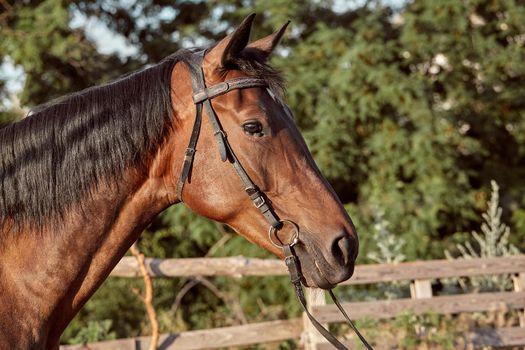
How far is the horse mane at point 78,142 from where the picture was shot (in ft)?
8.03

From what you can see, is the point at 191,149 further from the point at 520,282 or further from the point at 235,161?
the point at 520,282

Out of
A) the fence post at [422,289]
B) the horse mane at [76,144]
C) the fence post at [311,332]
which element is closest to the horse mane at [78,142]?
the horse mane at [76,144]

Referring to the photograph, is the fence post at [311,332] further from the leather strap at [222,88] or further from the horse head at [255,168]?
the leather strap at [222,88]

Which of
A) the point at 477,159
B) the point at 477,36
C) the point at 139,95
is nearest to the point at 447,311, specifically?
the point at 477,159

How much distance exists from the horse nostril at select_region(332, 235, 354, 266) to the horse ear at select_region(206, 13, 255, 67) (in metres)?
0.81

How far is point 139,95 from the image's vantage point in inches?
101

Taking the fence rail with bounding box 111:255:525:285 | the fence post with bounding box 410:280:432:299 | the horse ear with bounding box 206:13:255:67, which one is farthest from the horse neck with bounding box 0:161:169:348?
the fence post with bounding box 410:280:432:299

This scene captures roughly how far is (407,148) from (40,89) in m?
4.89

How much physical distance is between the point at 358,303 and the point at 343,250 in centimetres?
430

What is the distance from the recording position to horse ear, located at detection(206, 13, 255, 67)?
2.46 metres

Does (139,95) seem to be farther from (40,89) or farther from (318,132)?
(40,89)

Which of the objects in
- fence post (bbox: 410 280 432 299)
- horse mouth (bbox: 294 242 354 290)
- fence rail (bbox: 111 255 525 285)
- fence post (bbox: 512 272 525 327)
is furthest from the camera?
fence post (bbox: 512 272 525 327)

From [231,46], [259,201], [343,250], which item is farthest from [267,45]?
[343,250]

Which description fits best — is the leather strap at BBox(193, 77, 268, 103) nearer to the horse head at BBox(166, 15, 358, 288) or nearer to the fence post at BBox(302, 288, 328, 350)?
the horse head at BBox(166, 15, 358, 288)
